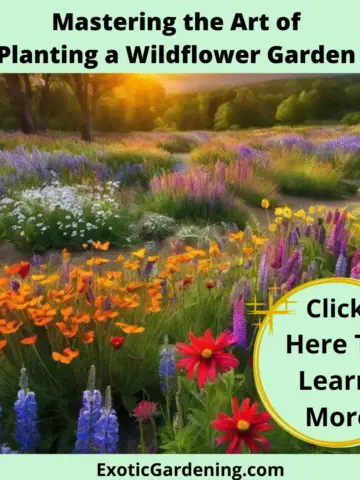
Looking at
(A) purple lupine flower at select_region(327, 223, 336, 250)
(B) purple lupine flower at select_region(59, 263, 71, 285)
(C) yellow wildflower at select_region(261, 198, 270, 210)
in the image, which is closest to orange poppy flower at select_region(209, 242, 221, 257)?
(C) yellow wildflower at select_region(261, 198, 270, 210)

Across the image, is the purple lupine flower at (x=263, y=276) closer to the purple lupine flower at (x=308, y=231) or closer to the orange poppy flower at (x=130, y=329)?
the purple lupine flower at (x=308, y=231)

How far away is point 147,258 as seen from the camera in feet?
10.5

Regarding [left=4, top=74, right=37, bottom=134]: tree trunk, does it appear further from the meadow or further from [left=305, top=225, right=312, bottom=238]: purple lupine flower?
[left=305, top=225, right=312, bottom=238]: purple lupine flower

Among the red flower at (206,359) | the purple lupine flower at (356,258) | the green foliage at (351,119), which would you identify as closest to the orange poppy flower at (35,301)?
the red flower at (206,359)

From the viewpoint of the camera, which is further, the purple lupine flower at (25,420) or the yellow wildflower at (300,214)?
the yellow wildflower at (300,214)

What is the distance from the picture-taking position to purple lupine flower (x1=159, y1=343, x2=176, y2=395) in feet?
8.76

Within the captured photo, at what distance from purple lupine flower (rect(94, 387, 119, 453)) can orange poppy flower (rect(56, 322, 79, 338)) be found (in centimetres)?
35

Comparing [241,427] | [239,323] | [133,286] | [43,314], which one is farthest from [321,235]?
[43,314]

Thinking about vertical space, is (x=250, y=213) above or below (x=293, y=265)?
above

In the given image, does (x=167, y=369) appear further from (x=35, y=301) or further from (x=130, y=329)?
(x=35, y=301)
